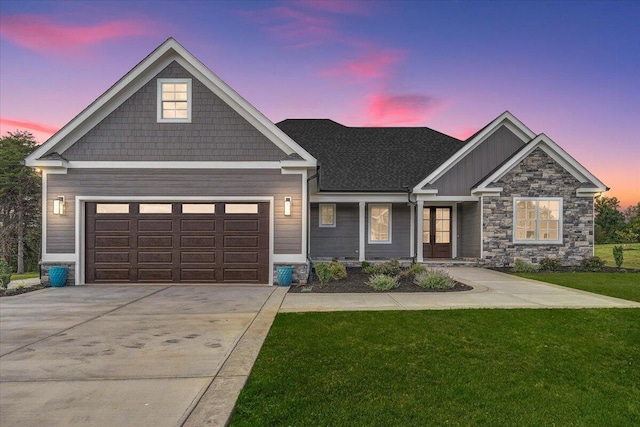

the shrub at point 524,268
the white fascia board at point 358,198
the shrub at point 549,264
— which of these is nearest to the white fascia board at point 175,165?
the white fascia board at point 358,198

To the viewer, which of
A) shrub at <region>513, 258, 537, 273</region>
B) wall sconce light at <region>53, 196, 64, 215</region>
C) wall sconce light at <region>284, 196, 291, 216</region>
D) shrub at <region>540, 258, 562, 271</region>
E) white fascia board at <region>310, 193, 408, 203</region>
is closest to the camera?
wall sconce light at <region>53, 196, 64, 215</region>

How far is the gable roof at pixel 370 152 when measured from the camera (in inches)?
647

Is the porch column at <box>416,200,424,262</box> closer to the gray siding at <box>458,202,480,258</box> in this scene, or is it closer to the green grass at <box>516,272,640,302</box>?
the gray siding at <box>458,202,480,258</box>

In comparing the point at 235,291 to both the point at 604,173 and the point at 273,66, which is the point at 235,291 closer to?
the point at 273,66

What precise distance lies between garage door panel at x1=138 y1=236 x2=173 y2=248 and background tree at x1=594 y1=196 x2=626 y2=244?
37.6 meters

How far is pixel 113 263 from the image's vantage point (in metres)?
11.1


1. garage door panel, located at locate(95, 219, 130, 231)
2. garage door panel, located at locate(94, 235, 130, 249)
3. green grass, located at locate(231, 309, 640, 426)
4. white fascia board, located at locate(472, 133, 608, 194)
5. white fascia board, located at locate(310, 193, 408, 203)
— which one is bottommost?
green grass, located at locate(231, 309, 640, 426)

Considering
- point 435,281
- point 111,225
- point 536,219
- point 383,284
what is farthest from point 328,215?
point 111,225

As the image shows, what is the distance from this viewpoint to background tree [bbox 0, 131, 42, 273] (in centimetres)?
2889

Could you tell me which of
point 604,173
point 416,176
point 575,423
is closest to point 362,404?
point 575,423

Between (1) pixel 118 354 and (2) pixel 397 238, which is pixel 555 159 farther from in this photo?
(1) pixel 118 354

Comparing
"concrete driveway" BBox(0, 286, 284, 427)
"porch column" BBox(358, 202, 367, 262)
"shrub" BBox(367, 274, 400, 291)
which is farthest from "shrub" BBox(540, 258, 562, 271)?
"concrete driveway" BBox(0, 286, 284, 427)

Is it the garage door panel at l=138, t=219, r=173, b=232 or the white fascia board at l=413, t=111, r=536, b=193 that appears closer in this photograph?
the garage door panel at l=138, t=219, r=173, b=232

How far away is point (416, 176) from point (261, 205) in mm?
8611
